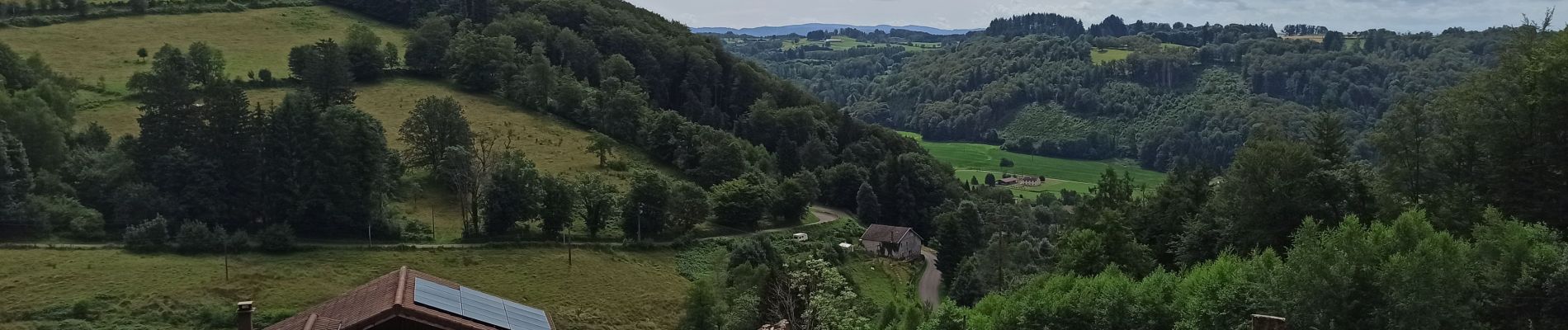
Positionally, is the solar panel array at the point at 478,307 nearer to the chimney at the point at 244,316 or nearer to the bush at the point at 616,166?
the chimney at the point at 244,316

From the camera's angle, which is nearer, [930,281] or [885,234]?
[930,281]

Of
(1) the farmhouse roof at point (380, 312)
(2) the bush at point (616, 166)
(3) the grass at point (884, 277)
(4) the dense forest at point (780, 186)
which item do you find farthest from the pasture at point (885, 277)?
(1) the farmhouse roof at point (380, 312)

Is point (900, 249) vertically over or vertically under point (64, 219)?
under

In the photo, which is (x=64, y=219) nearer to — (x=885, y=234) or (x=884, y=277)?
(x=884, y=277)

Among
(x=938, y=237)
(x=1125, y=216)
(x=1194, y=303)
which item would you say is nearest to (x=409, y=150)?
(x=938, y=237)

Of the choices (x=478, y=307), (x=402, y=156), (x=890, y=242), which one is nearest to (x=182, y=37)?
(x=402, y=156)

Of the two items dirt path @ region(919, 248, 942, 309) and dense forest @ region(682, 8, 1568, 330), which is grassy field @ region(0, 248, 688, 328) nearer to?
dense forest @ region(682, 8, 1568, 330)
